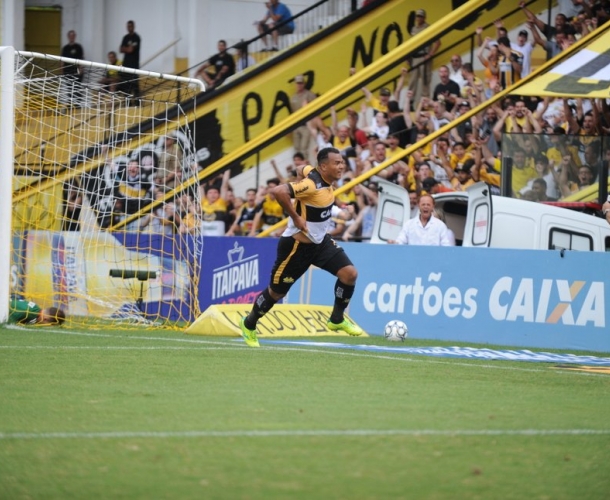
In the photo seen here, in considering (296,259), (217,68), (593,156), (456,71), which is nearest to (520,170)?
(593,156)

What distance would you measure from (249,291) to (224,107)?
805 cm

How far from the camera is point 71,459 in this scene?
5.89 m

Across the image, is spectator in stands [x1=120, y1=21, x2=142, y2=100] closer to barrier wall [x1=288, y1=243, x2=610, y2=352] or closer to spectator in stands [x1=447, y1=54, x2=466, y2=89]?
spectator in stands [x1=447, y1=54, x2=466, y2=89]

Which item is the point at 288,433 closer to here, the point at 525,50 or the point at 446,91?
the point at 446,91

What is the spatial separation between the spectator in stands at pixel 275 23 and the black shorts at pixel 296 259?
50.8 feet

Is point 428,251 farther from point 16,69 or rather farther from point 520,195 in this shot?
point 16,69

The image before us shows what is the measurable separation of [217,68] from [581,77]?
34.1ft

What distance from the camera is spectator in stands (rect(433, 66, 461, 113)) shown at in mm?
21859

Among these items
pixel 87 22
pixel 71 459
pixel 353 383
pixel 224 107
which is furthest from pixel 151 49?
pixel 71 459

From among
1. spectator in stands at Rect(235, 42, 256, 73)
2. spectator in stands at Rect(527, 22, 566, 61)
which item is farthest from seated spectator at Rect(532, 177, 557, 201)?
spectator in stands at Rect(235, 42, 256, 73)

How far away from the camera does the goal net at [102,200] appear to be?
54.2 ft

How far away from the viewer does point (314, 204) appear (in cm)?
1200

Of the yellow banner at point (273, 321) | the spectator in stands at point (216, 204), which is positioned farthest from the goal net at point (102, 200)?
the spectator in stands at point (216, 204)

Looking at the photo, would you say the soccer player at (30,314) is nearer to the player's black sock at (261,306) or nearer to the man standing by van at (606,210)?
the player's black sock at (261,306)
